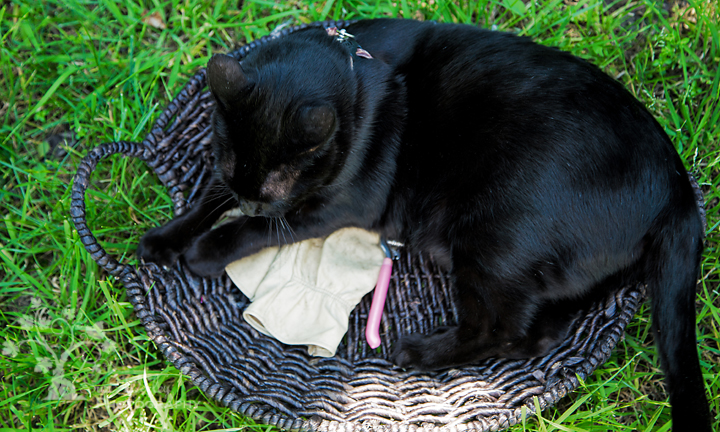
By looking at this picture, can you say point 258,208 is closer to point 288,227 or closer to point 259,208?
point 259,208

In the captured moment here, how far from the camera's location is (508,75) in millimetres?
1567

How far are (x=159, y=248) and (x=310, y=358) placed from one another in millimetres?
658

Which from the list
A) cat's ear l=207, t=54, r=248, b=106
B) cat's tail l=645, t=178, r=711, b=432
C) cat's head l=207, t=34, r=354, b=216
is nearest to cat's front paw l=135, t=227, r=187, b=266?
cat's head l=207, t=34, r=354, b=216

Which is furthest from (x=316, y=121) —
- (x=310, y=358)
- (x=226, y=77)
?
(x=310, y=358)

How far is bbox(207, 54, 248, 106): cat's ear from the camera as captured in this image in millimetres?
1334

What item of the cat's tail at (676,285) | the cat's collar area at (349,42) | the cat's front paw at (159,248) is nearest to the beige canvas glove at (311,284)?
the cat's front paw at (159,248)

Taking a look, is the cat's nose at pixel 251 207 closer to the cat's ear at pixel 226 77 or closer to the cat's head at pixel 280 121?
the cat's head at pixel 280 121

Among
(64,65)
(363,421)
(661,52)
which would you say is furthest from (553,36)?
(64,65)

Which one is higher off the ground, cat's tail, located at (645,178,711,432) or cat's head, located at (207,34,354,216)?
cat's head, located at (207,34,354,216)

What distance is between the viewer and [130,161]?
1990mm

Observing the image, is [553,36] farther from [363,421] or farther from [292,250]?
[363,421]

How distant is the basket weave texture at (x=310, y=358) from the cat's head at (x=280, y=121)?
16.8 inches

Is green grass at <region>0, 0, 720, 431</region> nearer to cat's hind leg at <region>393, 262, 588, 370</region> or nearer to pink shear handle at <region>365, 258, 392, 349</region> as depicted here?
cat's hind leg at <region>393, 262, 588, 370</region>

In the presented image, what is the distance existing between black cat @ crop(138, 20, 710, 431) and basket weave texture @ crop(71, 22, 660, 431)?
0.23ft
